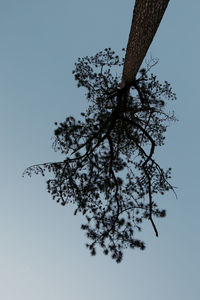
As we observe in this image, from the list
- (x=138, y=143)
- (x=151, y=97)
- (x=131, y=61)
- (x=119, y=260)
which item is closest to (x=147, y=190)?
(x=138, y=143)

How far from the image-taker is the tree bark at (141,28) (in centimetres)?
453

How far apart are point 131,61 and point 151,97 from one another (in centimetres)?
114

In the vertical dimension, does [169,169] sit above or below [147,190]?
above

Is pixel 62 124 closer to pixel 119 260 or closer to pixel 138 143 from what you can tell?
pixel 138 143

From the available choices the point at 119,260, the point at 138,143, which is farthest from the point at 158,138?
the point at 119,260

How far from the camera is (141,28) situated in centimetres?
483

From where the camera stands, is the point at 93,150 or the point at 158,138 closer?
the point at 93,150

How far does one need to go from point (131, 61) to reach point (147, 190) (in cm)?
290

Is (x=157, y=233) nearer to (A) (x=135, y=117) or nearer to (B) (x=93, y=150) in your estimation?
(B) (x=93, y=150)

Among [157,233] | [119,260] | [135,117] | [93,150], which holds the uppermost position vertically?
[135,117]

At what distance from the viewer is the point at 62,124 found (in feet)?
19.2

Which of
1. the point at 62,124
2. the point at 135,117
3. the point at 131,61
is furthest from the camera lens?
the point at 135,117

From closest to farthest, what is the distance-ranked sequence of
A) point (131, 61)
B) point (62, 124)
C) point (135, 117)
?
point (131, 61), point (62, 124), point (135, 117)

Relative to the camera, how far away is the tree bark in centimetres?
453
